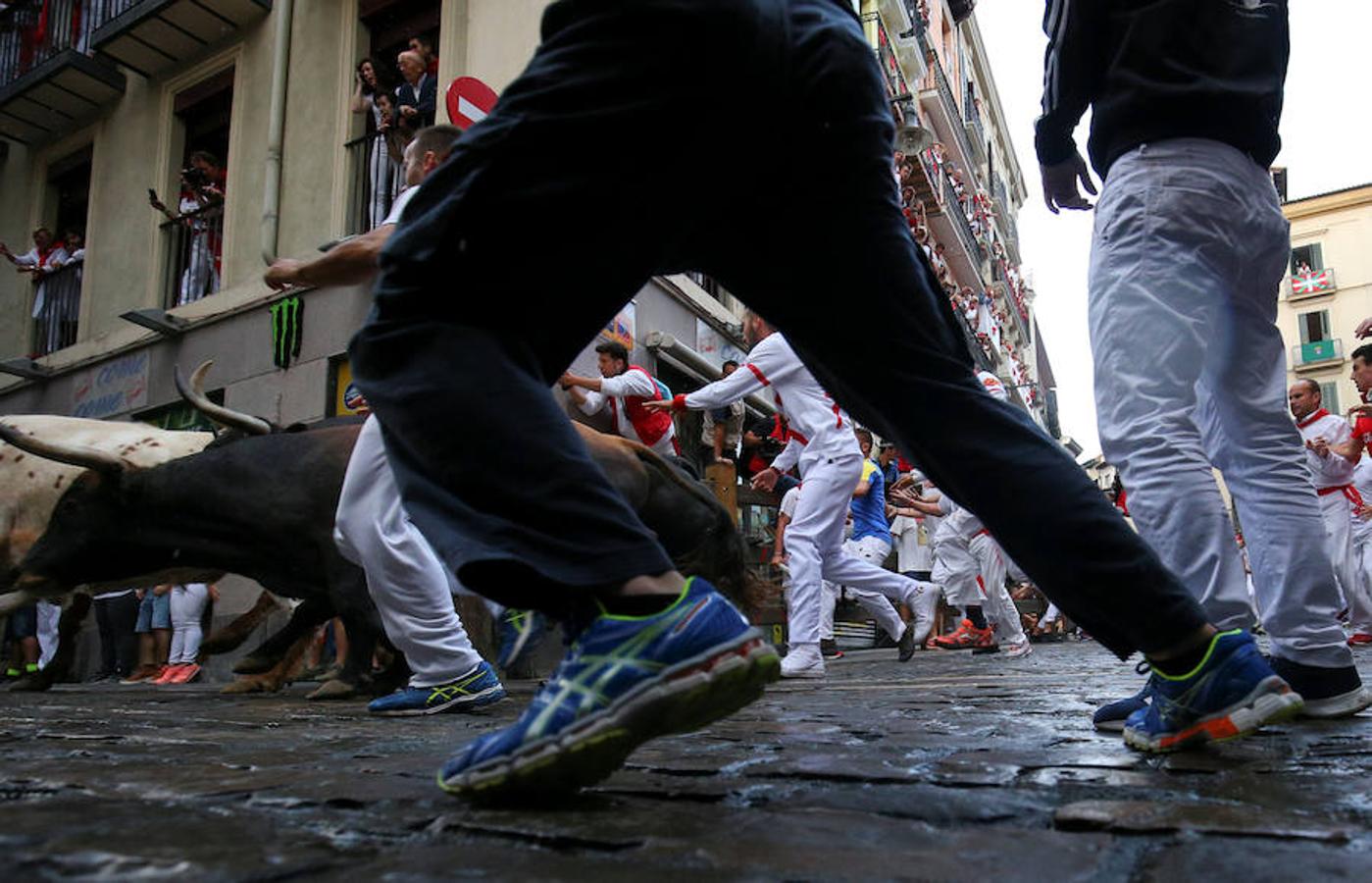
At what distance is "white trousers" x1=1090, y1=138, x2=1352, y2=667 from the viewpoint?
2.54 m


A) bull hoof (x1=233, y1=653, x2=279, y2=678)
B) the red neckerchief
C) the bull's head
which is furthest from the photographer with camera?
the red neckerchief

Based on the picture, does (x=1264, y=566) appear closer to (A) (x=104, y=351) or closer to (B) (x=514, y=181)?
(B) (x=514, y=181)

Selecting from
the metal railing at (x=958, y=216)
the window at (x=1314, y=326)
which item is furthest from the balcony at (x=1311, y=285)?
the metal railing at (x=958, y=216)

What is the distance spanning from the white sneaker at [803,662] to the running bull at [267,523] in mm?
427

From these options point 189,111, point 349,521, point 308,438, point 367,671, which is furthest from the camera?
point 189,111

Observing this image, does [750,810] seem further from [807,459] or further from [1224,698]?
[807,459]

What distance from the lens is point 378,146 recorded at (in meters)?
12.4

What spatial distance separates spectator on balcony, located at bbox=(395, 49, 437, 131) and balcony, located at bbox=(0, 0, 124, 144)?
6438 mm

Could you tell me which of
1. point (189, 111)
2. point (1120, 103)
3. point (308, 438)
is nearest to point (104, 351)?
point (189, 111)

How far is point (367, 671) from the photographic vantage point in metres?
4.95

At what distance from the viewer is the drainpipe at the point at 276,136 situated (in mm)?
12875

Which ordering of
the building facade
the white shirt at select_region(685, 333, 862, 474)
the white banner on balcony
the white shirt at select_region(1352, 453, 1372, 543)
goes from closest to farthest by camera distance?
the white shirt at select_region(685, 333, 862, 474) → the white shirt at select_region(1352, 453, 1372, 543) → the white banner on balcony → the building facade

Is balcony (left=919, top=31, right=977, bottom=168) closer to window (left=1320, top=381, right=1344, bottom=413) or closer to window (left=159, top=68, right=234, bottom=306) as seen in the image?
window (left=159, top=68, right=234, bottom=306)

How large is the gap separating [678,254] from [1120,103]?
1.49 metres
